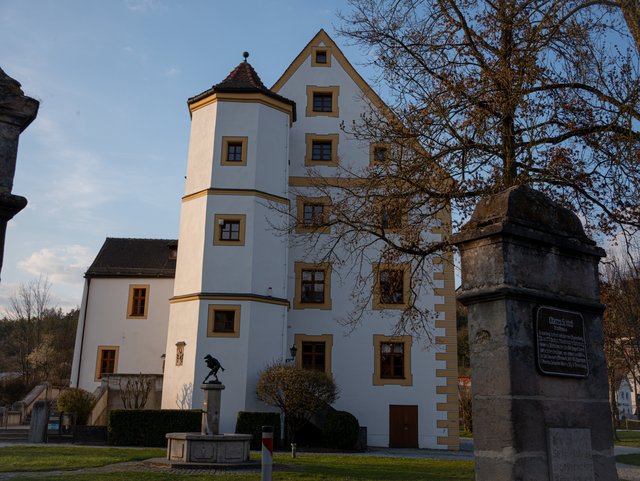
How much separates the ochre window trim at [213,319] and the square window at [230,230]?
2.74m

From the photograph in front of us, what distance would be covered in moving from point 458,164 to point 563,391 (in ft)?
23.5

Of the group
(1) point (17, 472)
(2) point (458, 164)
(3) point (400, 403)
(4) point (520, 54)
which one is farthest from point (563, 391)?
(3) point (400, 403)

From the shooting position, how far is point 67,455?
16.6 meters

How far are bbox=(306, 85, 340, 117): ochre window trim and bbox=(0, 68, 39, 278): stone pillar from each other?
2432 centimetres

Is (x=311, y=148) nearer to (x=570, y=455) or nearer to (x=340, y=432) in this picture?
(x=340, y=432)

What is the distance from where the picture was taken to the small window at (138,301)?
3139cm

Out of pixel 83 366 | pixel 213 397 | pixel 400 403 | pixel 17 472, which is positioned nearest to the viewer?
pixel 17 472

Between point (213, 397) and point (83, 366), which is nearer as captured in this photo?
point (213, 397)

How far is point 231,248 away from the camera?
24203 mm

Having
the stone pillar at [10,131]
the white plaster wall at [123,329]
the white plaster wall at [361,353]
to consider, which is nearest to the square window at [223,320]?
the white plaster wall at [361,353]

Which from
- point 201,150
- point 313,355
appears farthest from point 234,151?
point 313,355

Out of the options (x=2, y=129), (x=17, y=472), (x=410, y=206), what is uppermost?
(x=410, y=206)

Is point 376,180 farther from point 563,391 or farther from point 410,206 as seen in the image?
point 563,391

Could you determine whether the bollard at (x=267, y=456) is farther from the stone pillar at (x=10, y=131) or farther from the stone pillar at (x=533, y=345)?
the stone pillar at (x=10, y=131)
